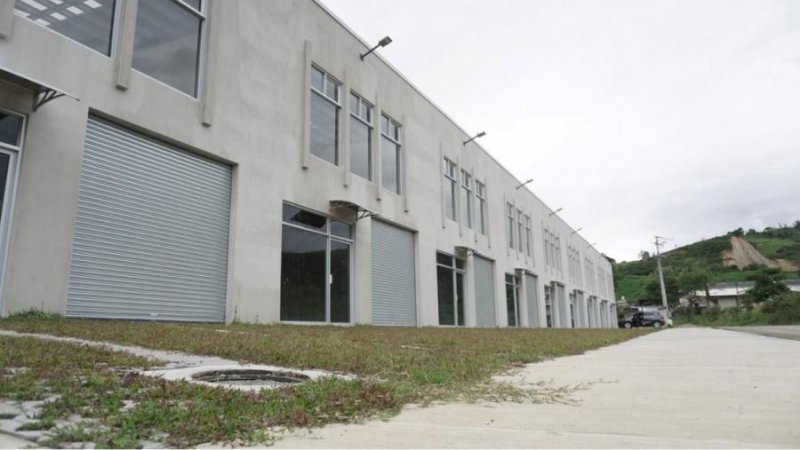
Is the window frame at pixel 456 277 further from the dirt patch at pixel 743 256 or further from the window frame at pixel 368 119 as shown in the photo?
the dirt patch at pixel 743 256

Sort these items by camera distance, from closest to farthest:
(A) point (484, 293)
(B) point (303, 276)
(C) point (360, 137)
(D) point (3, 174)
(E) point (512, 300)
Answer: (D) point (3, 174) < (B) point (303, 276) < (C) point (360, 137) < (A) point (484, 293) < (E) point (512, 300)

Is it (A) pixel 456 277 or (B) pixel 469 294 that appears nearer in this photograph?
(A) pixel 456 277

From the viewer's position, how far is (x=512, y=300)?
26.5m

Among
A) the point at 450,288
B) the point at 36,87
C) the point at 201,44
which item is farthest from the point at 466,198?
the point at 36,87

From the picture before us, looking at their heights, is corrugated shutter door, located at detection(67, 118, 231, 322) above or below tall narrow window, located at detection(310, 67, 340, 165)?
below

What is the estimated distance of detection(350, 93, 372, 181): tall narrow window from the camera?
15.3 metres

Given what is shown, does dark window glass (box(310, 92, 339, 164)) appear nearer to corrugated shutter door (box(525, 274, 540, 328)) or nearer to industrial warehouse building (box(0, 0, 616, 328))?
industrial warehouse building (box(0, 0, 616, 328))

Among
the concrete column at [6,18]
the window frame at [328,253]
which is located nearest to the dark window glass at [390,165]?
the window frame at [328,253]

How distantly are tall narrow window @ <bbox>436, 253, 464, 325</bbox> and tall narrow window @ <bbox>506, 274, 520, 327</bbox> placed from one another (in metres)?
5.20

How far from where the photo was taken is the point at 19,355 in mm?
3846

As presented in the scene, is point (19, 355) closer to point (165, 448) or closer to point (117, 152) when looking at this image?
point (165, 448)

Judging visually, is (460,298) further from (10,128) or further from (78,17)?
(10,128)

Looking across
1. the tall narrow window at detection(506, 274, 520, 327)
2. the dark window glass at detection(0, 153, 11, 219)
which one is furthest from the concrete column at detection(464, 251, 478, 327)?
the dark window glass at detection(0, 153, 11, 219)

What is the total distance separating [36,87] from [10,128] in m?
0.70
